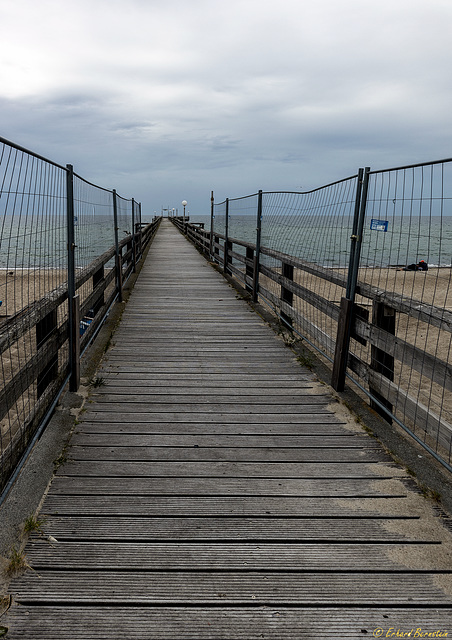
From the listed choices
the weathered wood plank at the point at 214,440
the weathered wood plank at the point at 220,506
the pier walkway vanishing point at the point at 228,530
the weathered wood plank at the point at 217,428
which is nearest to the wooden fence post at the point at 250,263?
the pier walkway vanishing point at the point at 228,530

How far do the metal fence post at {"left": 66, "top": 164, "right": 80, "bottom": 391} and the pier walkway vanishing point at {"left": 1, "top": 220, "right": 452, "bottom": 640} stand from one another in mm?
236

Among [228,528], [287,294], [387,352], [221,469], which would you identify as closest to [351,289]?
[387,352]

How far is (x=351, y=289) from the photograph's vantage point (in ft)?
11.7

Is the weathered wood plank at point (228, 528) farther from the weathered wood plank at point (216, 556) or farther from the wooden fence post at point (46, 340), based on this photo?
the wooden fence post at point (46, 340)

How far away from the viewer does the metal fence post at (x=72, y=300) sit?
3.28 m

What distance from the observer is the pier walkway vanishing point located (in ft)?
5.58

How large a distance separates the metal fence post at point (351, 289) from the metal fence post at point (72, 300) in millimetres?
1971

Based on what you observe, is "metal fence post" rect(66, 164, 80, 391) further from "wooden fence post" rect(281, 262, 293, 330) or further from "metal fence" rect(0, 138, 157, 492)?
"wooden fence post" rect(281, 262, 293, 330)

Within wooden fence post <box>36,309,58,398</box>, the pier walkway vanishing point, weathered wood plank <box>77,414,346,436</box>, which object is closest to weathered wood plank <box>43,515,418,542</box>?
the pier walkway vanishing point

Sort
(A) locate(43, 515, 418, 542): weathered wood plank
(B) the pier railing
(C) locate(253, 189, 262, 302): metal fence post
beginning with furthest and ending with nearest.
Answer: (C) locate(253, 189, 262, 302): metal fence post
(B) the pier railing
(A) locate(43, 515, 418, 542): weathered wood plank

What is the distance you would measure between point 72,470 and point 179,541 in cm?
84

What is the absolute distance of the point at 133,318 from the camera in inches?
249

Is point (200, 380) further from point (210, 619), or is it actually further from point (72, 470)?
point (210, 619)

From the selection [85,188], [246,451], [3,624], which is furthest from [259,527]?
[85,188]
